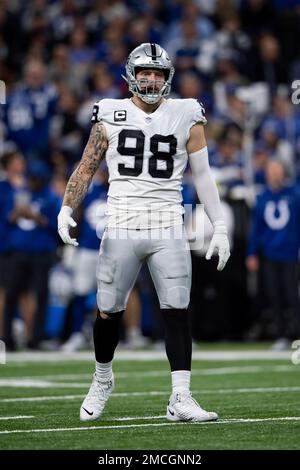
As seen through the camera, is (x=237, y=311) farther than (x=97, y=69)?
No

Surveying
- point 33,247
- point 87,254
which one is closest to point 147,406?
point 33,247

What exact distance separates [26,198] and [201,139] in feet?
18.4

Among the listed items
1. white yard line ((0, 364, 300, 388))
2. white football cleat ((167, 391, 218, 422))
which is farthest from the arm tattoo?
white yard line ((0, 364, 300, 388))

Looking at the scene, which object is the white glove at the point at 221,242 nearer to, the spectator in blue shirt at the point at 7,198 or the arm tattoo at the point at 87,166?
the arm tattoo at the point at 87,166

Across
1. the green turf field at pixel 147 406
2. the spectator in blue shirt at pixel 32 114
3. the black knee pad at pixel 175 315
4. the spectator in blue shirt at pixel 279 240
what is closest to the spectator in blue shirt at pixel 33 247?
the green turf field at pixel 147 406

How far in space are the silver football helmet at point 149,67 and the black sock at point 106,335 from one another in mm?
1104

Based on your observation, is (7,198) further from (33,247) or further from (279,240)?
(279,240)

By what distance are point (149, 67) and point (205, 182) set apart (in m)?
0.65

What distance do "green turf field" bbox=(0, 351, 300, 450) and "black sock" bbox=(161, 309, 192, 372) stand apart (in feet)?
1.00

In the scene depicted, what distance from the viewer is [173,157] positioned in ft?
19.4

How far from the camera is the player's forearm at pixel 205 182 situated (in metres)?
Result: 5.97

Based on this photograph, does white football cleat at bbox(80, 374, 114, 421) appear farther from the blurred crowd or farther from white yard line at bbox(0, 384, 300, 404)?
the blurred crowd
